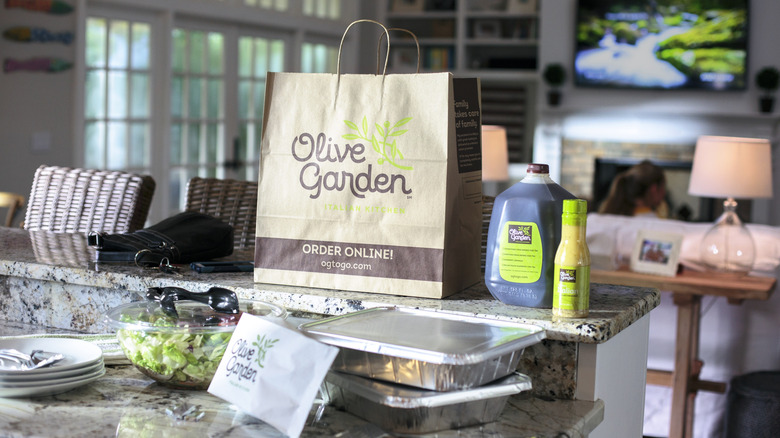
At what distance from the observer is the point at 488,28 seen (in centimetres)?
733

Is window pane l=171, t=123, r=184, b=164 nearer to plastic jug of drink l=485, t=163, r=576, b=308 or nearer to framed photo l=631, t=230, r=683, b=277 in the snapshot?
framed photo l=631, t=230, r=683, b=277

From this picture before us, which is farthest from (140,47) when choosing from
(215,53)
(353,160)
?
(353,160)

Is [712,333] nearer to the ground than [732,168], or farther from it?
nearer to the ground

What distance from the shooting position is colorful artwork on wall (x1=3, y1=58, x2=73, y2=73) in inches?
179

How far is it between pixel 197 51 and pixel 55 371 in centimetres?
478

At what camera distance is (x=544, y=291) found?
121 cm

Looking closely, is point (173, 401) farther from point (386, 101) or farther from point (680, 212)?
point (680, 212)

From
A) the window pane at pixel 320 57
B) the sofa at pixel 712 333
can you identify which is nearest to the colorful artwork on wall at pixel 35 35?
the window pane at pixel 320 57

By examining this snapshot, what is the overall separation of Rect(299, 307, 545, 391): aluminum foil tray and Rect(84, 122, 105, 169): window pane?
13.8 ft

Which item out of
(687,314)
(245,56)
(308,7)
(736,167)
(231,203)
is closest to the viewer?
(231,203)

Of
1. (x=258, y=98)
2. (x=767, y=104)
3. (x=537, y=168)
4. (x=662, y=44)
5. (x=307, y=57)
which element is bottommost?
(x=537, y=168)

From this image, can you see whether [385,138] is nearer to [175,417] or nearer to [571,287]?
[571,287]

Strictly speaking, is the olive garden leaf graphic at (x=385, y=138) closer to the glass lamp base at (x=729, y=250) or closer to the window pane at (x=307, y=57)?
the glass lamp base at (x=729, y=250)

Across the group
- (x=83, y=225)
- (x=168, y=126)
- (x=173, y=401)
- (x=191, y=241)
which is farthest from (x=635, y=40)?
(x=173, y=401)
